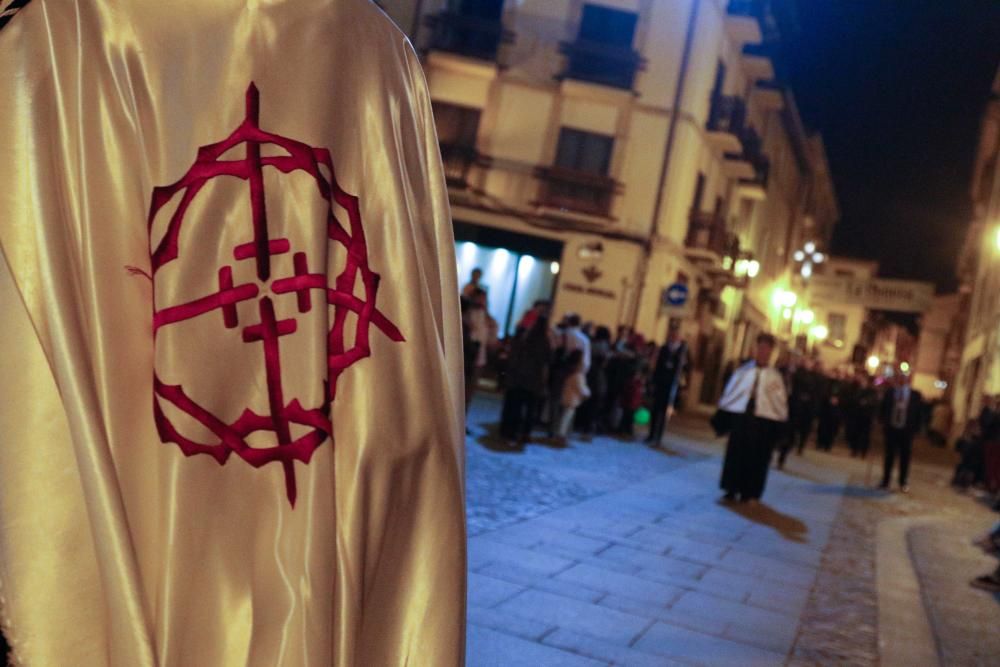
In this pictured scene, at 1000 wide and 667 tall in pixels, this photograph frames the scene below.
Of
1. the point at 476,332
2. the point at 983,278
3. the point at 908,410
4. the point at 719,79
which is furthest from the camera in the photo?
the point at 983,278

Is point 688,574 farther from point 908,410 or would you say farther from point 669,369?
point 908,410

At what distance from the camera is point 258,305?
1.61m

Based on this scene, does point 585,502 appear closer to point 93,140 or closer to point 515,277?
point 93,140

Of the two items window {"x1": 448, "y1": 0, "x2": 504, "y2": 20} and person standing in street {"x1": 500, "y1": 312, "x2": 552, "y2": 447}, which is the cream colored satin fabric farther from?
window {"x1": 448, "y1": 0, "x2": 504, "y2": 20}

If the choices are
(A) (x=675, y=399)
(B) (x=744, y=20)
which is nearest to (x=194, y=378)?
(A) (x=675, y=399)

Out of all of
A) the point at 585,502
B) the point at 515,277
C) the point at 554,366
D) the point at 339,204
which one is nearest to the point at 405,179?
the point at 339,204

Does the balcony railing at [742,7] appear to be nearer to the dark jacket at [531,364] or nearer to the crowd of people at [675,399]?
the crowd of people at [675,399]

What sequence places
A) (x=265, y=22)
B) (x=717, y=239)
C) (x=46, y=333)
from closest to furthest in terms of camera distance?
(x=46, y=333)
(x=265, y=22)
(x=717, y=239)

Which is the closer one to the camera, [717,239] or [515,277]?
[515,277]

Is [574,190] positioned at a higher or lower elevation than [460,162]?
lower

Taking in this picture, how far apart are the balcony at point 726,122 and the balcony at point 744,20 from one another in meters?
1.62

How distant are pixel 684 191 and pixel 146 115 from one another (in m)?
25.1

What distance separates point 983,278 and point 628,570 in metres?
31.7

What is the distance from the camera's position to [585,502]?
8195 mm
